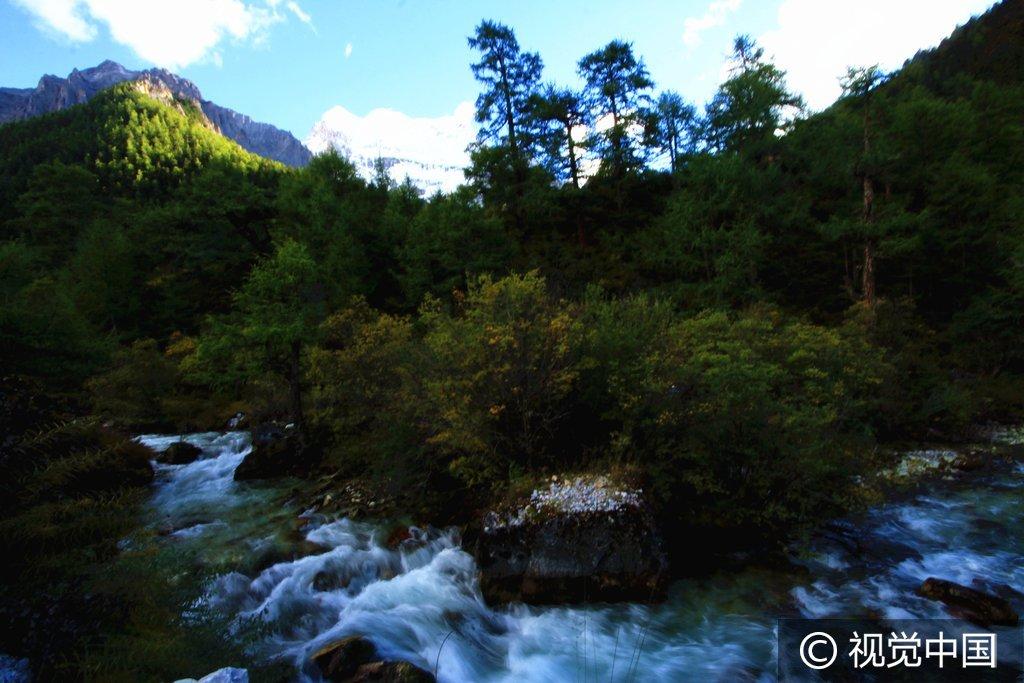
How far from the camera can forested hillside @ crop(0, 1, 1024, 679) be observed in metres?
10.5

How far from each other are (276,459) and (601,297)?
1346cm

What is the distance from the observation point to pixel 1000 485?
12836 mm

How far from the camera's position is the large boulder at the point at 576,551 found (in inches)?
335

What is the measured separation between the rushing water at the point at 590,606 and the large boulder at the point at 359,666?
0.28 metres

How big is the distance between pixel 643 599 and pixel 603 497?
5.95ft

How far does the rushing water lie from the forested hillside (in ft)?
4.59

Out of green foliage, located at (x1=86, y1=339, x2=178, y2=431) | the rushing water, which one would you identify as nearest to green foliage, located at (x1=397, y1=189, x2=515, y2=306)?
green foliage, located at (x1=86, y1=339, x2=178, y2=431)

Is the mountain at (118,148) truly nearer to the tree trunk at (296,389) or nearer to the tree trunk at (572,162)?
the tree trunk at (572,162)

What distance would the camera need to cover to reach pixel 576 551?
8688 millimetres

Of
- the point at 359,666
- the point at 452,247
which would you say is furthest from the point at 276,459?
the point at 452,247

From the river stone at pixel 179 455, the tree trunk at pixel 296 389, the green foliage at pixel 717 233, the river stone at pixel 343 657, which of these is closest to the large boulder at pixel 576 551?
the river stone at pixel 343 657

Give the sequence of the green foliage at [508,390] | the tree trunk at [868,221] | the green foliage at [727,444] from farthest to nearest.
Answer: the tree trunk at [868,221] < the green foliage at [508,390] < the green foliage at [727,444]

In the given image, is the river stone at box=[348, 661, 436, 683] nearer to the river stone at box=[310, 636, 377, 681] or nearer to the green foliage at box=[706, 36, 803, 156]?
the river stone at box=[310, 636, 377, 681]

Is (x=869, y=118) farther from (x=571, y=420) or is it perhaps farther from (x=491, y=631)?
(x=491, y=631)
